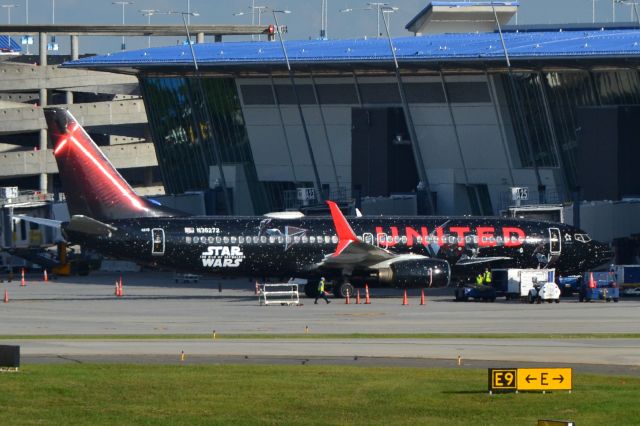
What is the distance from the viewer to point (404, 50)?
9506 cm

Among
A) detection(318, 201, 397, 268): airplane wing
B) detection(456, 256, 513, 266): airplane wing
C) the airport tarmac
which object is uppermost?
detection(318, 201, 397, 268): airplane wing

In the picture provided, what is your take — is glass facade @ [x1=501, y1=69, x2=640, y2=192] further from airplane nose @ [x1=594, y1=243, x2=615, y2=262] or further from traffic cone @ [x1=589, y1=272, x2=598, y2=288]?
traffic cone @ [x1=589, y1=272, x2=598, y2=288]

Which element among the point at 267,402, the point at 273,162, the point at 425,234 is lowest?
the point at 267,402

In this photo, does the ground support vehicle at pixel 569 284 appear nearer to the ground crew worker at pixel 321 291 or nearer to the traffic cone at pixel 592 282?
the traffic cone at pixel 592 282

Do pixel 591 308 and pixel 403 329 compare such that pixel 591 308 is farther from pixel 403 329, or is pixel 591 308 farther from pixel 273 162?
pixel 273 162

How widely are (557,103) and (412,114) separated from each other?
11.0 metres

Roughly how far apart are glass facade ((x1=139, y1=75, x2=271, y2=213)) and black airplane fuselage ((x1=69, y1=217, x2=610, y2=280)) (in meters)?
36.4

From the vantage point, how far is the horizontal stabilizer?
2662 inches

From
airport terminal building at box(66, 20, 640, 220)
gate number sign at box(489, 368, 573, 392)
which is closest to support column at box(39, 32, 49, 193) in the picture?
airport terminal building at box(66, 20, 640, 220)

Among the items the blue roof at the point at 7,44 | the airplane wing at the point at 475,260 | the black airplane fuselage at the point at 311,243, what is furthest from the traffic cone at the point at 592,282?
the blue roof at the point at 7,44

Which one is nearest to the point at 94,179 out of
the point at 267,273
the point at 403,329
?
the point at 267,273

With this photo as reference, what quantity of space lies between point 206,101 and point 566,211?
3443cm

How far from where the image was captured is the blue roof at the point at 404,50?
87438 millimetres

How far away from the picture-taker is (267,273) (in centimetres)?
7131
